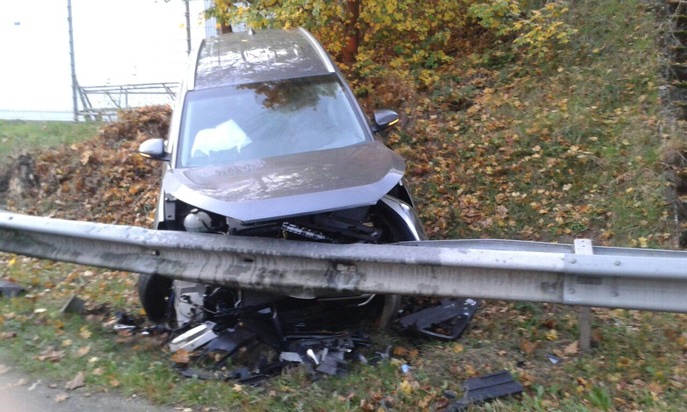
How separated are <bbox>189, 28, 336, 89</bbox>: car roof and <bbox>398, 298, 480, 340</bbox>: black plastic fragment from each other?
262 cm

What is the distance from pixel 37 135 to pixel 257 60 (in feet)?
22.0

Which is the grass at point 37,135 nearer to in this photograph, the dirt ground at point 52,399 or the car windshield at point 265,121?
the car windshield at point 265,121

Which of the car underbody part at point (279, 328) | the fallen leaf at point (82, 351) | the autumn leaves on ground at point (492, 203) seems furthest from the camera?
the fallen leaf at point (82, 351)

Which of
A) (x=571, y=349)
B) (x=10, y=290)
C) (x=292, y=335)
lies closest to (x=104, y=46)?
(x=10, y=290)

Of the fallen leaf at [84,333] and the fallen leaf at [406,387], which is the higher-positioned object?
the fallen leaf at [406,387]

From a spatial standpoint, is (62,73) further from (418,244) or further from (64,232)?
(418,244)

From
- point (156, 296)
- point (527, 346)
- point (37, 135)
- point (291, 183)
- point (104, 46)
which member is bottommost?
point (37, 135)

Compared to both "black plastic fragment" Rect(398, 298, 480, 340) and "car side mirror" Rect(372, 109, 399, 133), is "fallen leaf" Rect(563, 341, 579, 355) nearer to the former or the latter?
"black plastic fragment" Rect(398, 298, 480, 340)

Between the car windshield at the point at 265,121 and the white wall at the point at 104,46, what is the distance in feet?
32.0

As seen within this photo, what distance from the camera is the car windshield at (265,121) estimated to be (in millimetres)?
6379

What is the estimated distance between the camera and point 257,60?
7340 millimetres

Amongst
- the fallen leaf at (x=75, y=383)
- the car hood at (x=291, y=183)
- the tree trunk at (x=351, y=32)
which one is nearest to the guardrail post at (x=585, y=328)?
the car hood at (x=291, y=183)

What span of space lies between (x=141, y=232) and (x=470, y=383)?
263 cm

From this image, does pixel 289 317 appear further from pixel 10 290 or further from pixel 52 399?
pixel 10 290
